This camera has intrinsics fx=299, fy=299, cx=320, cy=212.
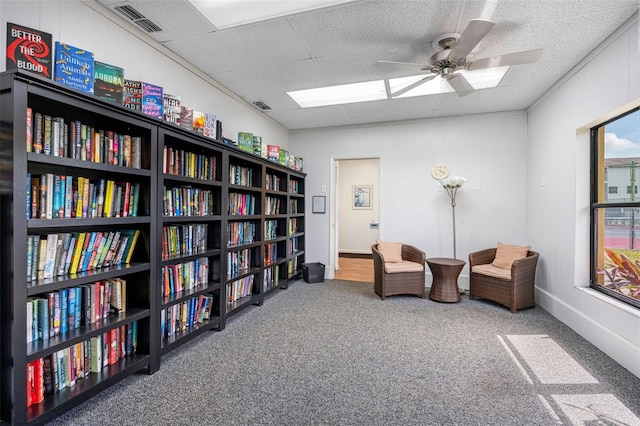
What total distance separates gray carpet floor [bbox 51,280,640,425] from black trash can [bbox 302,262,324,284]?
170cm

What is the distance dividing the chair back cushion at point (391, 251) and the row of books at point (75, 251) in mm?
3295

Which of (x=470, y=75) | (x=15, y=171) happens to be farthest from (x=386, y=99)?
(x=15, y=171)

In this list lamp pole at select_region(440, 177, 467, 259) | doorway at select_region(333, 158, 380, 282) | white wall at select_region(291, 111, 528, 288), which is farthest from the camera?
doorway at select_region(333, 158, 380, 282)

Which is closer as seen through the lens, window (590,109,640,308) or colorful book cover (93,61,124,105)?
colorful book cover (93,61,124,105)

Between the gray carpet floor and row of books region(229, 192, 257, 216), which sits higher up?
row of books region(229, 192, 257, 216)

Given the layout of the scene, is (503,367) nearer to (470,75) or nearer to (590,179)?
(590,179)

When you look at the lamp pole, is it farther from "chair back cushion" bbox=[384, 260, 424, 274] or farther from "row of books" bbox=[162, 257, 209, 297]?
"row of books" bbox=[162, 257, 209, 297]

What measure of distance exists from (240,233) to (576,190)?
3648 millimetres

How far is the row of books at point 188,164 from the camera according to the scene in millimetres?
2455

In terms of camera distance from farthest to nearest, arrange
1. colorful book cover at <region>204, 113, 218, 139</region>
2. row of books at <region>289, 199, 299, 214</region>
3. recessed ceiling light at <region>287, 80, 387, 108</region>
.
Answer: row of books at <region>289, 199, 299, 214</region>
recessed ceiling light at <region>287, 80, 387, 108</region>
colorful book cover at <region>204, 113, 218, 139</region>

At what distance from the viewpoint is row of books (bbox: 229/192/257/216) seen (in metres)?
3.36

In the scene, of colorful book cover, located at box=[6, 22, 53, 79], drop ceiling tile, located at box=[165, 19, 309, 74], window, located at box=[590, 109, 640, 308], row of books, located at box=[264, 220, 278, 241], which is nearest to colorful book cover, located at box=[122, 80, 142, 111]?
colorful book cover, located at box=[6, 22, 53, 79]

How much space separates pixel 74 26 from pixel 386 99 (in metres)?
3.28

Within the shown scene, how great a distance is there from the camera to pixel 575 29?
8.02ft
